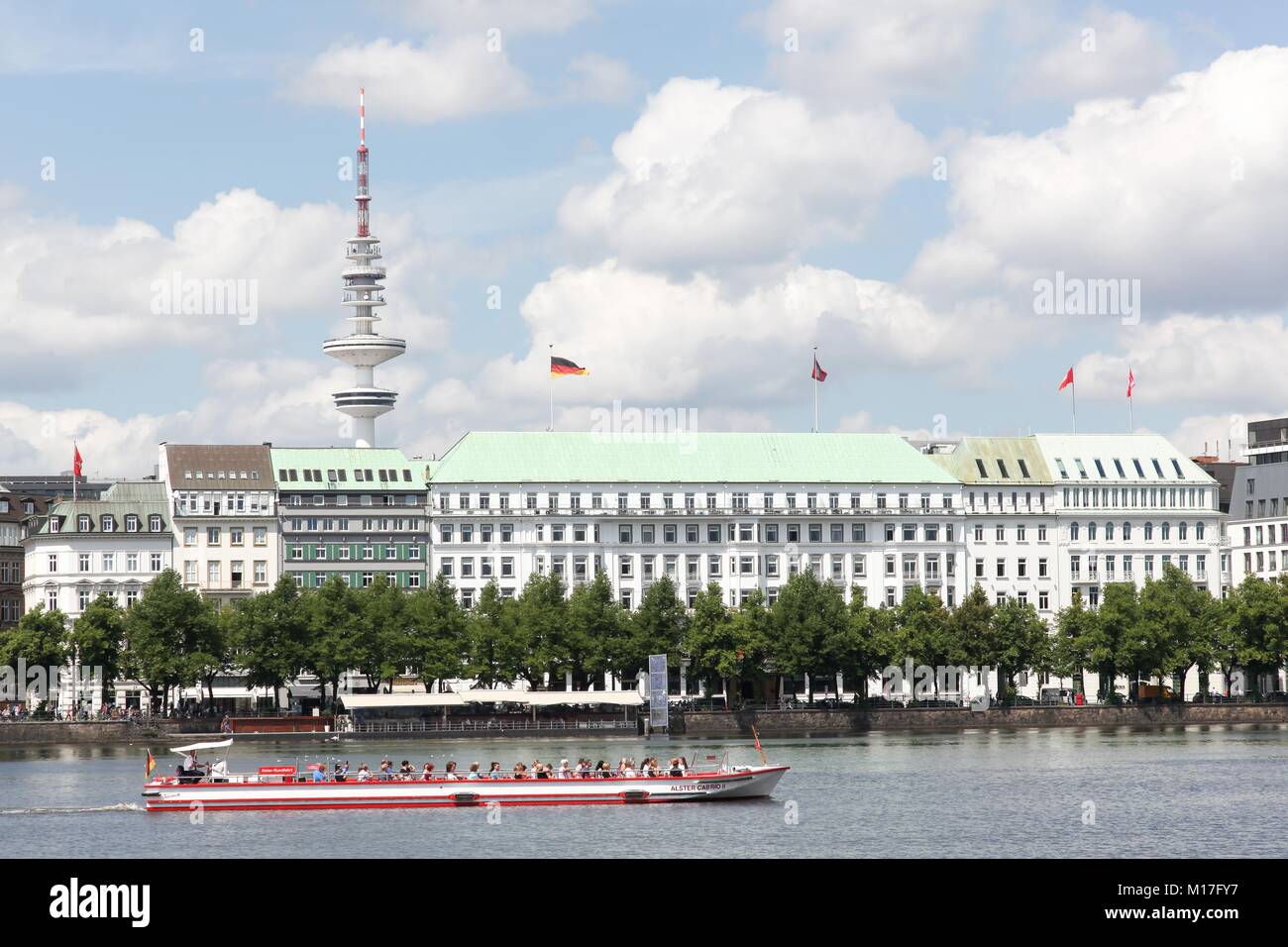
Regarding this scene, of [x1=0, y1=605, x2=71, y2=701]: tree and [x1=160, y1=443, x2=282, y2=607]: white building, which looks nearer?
[x1=0, y1=605, x2=71, y2=701]: tree

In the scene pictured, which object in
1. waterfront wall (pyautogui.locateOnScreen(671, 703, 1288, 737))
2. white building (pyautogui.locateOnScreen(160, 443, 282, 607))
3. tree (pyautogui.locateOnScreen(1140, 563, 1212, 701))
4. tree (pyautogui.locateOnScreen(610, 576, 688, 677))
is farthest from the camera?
white building (pyautogui.locateOnScreen(160, 443, 282, 607))

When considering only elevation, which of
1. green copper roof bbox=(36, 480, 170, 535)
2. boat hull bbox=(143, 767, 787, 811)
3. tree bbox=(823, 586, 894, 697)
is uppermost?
green copper roof bbox=(36, 480, 170, 535)

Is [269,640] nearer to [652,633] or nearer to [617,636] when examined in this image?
[617,636]

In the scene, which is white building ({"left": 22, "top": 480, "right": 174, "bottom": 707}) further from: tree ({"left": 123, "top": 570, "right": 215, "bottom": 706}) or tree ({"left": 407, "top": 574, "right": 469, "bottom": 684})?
tree ({"left": 407, "top": 574, "right": 469, "bottom": 684})

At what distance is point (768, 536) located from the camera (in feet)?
579

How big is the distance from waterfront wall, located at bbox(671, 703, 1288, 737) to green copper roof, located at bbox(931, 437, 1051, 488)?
122 feet

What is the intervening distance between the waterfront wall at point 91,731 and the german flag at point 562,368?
39109 mm

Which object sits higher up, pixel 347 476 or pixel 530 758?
pixel 347 476

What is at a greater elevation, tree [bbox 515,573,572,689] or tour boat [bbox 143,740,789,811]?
tree [bbox 515,573,572,689]

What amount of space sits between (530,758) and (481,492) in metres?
60.6

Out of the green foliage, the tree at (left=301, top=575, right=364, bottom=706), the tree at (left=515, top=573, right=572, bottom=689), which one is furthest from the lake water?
the green foliage

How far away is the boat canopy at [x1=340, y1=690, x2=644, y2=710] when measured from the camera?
137 m

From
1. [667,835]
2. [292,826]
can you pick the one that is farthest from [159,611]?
[667,835]
